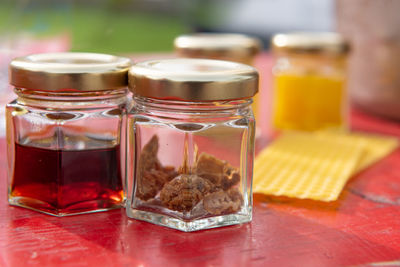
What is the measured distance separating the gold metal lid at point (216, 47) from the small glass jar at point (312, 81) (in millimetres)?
78

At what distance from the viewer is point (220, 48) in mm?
770

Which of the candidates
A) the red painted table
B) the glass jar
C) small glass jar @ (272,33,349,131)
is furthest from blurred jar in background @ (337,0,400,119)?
the glass jar

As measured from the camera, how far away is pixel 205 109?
458mm

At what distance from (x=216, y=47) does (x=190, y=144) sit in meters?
0.34

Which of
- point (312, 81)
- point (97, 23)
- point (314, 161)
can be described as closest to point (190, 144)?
point (314, 161)

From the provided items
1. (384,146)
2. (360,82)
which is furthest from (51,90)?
(360,82)

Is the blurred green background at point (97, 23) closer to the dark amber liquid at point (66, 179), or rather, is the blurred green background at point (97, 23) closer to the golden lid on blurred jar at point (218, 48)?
the golden lid on blurred jar at point (218, 48)

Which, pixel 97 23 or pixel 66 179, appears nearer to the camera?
pixel 66 179

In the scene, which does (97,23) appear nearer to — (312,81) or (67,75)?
(312,81)

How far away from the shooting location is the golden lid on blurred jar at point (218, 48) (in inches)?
30.3

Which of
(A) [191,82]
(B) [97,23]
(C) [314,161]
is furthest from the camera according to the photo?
(B) [97,23]

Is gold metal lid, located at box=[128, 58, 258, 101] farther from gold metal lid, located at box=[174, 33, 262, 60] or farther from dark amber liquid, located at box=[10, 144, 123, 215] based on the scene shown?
gold metal lid, located at box=[174, 33, 262, 60]

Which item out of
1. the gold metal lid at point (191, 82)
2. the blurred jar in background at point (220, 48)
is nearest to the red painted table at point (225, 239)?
the gold metal lid at point (191, 82)

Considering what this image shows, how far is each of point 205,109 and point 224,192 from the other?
0.07 metres
